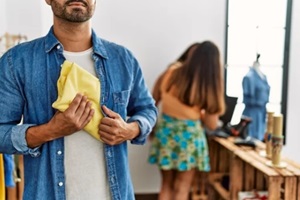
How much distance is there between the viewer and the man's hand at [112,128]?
3.20 feet

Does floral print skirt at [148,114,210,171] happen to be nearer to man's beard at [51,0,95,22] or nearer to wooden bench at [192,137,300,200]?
wooden bench at [192,137,300,200]

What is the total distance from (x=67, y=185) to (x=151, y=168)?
1.81 meters

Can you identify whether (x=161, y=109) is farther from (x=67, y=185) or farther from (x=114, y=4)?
(x=67, y=185)

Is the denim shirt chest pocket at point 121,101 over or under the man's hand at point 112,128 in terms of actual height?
over

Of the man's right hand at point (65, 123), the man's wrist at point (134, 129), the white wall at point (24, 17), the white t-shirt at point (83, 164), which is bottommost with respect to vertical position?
the white t-shirt at point (83, 164)

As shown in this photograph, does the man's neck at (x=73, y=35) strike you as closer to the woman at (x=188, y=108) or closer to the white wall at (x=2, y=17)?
the white wall at (x=2, y=17)

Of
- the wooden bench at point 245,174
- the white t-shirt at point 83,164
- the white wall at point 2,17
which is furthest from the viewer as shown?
the white wall at point 2,17

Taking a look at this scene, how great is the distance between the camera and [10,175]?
134cm

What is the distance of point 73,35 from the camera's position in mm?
1034

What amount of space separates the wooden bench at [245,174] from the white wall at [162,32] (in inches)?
18.3

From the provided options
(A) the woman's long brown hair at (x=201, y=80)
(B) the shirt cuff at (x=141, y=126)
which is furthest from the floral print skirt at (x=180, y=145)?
(B) the shirt cuff at (x=141, y=126)

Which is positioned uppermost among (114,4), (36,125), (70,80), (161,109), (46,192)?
(114,4)

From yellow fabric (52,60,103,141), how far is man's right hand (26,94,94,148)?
0.02 meters

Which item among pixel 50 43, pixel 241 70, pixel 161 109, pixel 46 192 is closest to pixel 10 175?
pixel 46 192
